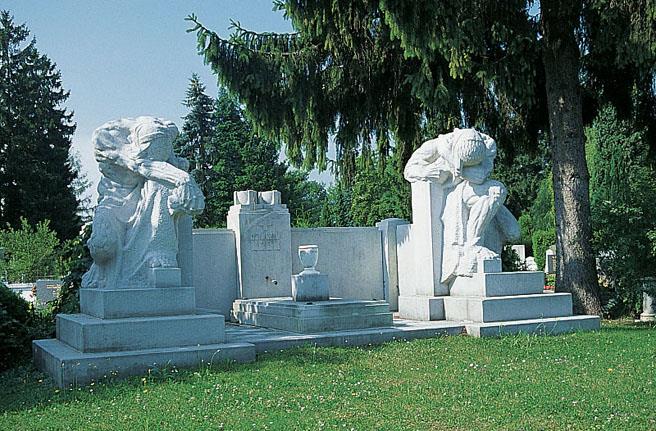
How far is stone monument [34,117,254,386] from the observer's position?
8070mm

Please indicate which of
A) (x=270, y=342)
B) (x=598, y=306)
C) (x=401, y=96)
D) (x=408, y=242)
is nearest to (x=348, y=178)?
(x=401, y=96)

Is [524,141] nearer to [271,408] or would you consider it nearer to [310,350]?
[310,350]

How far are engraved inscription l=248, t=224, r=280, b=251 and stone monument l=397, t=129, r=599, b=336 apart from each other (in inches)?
95.7

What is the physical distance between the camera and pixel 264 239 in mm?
12789

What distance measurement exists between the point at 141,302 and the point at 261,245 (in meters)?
4.41

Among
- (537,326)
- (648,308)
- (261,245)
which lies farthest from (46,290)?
(648,308)

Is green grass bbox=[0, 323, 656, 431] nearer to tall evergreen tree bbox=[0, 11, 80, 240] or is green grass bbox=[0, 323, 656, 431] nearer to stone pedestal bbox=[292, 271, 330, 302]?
stone pedestal bbox=[292, 271, 330, 302]

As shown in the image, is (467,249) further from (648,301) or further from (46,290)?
(46,290)

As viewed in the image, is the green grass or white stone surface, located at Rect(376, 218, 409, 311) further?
white stone surface, located at Rect(376, 218, 409, 311)

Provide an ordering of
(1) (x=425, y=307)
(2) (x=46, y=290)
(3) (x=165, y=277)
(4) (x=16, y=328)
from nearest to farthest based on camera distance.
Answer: (3) (x=165, y=277) < (4) (x=16, y=328) < (1) (x=425, y=307) < (2) (x=46, y=290)

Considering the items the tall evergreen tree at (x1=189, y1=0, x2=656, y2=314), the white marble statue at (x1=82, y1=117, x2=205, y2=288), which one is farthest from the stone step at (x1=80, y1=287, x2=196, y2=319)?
the tall evergreen tree at (x1=189, y1=0, x2=656, y2=314)

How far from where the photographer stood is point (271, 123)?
14.3 m

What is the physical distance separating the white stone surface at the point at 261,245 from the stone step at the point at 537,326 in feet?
12.3

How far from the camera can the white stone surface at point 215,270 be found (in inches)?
493
